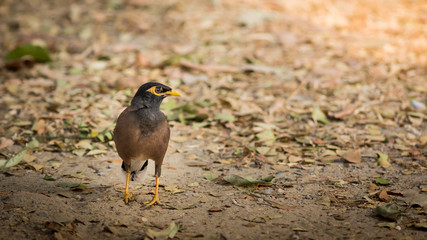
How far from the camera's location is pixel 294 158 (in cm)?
457

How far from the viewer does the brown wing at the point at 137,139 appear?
3.63 m

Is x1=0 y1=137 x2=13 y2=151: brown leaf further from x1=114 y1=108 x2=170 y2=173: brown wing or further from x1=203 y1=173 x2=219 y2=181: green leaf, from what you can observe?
x1=203 y1=173 x2=219 y2=181: green leaf

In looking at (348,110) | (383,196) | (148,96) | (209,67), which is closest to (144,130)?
(148,96)

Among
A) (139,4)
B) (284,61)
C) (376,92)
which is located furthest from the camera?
(139,4)

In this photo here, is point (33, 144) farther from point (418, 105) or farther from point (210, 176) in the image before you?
point (418, 105)

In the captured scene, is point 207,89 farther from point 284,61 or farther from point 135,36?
point 135,36

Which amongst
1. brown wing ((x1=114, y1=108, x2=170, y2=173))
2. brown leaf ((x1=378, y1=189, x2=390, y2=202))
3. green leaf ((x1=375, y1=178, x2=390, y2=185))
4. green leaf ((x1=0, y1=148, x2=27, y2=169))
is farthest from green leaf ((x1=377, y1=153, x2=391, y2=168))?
green leaf ((x1=0, y1=148, x2=27, y2=169))

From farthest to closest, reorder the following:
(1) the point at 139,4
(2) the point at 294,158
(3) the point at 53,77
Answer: (1) the point at 139,4
(3) the point at 53,77
(2) the point at 294,158

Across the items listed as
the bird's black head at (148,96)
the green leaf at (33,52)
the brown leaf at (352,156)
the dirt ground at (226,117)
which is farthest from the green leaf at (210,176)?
the green leaf at (33,52)

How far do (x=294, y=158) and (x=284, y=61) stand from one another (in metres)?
2.84

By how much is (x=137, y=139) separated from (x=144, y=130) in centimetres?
9

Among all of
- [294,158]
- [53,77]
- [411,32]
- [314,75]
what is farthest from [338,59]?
[53,77]

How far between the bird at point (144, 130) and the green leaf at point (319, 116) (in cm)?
222

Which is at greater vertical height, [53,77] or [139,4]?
[139,4]
